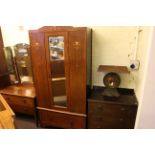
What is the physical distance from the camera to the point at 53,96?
2.09 meters

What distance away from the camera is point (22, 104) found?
2.33 m

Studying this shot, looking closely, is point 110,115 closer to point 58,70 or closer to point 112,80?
point 112,80

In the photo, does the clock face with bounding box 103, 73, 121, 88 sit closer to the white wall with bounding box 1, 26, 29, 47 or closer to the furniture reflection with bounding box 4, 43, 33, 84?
the furniture reflection with bounding box 4, 43, 33, 84

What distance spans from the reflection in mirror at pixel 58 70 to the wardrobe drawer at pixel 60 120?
0.64 feet

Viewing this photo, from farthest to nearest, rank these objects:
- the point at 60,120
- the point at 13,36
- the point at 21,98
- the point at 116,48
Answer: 1. the point at 13,36
2. the point at 21,98
3. the point at 60,120
4. the point at 116,48

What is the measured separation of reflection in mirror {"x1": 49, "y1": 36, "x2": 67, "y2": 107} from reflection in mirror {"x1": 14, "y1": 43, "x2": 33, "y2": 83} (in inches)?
33.2

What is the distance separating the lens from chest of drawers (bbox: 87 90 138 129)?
5.85 feet

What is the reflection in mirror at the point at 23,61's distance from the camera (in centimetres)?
253

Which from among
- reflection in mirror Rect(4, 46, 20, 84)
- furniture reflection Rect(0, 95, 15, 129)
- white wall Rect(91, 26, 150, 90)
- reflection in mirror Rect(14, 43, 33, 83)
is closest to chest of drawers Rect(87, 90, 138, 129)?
white wall Rect(91, 26, 150, 90)

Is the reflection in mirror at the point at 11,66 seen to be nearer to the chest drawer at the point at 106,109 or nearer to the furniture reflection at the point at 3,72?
the furniture reflection at the point at 3,72

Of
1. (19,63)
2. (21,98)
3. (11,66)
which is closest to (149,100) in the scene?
(21,98)

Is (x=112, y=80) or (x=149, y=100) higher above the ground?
(x=149, y=100)

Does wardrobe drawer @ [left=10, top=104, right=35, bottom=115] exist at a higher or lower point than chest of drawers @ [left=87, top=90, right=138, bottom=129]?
lower

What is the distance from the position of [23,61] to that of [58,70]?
1053 millimetres
